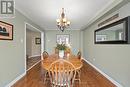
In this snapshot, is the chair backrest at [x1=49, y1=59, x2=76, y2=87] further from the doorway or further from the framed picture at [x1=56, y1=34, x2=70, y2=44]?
the framed picture at [x1=56, y1=34, x2=70, y2=44]

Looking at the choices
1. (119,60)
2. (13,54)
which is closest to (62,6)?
(13,54)

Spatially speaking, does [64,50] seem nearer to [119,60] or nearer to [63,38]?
[119,60]

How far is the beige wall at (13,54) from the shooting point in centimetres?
342

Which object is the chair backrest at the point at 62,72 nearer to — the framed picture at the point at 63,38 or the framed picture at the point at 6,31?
the framed picture at the point at 6,31

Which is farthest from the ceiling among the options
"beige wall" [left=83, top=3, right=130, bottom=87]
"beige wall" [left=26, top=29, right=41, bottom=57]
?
"beige wall" [left=26, top=29, right=41, bottom=57]

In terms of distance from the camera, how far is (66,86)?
104 inches

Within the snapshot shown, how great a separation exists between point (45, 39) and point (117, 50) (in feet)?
26.2

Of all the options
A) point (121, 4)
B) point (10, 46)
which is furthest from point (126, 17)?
point (10, 46)

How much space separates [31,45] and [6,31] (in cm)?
793

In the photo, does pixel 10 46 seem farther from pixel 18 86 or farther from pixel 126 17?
pixel 126 17

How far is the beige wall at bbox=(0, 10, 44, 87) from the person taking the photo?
3.42 meters

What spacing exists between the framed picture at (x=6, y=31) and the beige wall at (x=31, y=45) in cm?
712

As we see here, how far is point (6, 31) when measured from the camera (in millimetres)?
3592

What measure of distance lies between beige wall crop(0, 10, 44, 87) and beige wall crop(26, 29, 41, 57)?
20.0 feet
